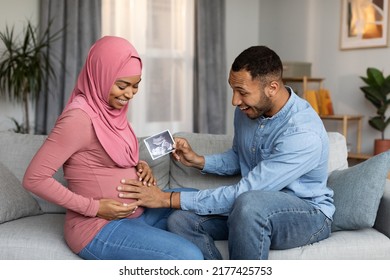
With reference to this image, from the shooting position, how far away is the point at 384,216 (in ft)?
7.08

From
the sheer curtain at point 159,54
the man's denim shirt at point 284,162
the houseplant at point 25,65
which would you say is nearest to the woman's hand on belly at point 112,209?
the man's denim shirt at point 284,162

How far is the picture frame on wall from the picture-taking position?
16.6 ft

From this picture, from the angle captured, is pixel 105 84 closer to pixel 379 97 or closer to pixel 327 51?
pixel 379 97

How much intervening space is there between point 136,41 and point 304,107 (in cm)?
345

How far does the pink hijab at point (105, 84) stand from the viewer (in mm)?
1809

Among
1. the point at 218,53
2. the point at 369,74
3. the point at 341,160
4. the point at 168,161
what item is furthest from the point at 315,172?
the point at 218,53

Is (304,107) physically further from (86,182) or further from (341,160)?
(86,182)

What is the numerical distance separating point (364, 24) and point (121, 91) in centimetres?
394

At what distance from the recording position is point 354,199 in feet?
6.84

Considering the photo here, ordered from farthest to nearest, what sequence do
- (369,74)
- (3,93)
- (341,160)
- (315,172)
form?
1. (369,74)
2. (3,93)
3. (341,160)
4. (315,172)

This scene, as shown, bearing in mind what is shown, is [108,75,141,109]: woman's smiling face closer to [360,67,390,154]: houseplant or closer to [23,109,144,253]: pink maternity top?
[23,109,144,253]: pink maternity top

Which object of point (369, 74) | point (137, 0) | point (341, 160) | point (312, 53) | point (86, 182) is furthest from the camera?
point (312, 53)

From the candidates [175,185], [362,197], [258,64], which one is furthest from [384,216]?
[175,185]

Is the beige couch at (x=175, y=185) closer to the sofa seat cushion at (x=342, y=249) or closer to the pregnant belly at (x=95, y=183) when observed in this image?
the sofa seat cushion at (x=342, y=249)
